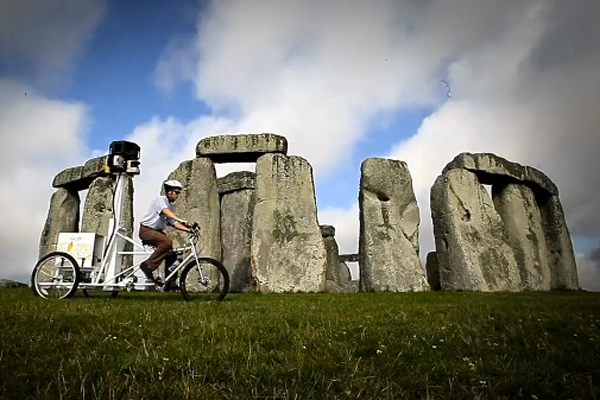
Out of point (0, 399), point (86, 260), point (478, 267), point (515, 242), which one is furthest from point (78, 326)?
point (515, 242)

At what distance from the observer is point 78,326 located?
4.58 metres

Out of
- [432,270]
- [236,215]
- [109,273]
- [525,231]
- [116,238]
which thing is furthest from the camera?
[236,215]

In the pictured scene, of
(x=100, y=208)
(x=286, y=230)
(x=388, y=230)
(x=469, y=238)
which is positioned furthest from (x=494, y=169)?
(x=100, y=208)

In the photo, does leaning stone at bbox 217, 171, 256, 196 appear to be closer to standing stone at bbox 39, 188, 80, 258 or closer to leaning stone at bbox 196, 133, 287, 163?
leaning stone at bbox 196, 133, 287, 163

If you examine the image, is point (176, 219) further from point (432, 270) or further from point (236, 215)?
point (432, 270)

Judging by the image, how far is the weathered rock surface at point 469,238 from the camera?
1384 centimetres

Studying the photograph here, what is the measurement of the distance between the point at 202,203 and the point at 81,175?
5.38 metres

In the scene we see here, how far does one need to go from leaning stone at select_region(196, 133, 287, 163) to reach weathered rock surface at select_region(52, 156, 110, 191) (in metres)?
4.29

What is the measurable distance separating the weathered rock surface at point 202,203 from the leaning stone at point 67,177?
15.2 ft

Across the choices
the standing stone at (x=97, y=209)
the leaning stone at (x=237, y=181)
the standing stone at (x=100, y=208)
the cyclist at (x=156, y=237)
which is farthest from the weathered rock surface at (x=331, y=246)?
the cyclist at (x=156, y=237)

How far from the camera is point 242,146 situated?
14359 millimetres

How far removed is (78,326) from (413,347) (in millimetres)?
2929

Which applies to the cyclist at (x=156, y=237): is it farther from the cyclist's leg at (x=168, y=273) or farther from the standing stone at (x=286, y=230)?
the standing stone at (x=286, y=230)

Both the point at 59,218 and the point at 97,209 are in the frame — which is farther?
the point at 59,218
